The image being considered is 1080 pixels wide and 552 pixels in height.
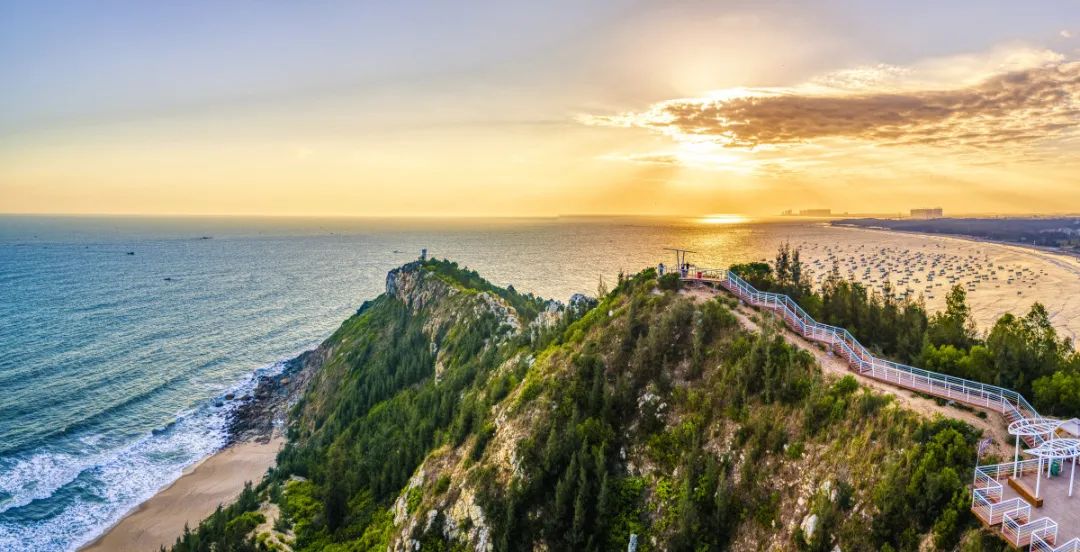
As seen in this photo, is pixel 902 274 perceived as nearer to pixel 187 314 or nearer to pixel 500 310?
pixel 500 310

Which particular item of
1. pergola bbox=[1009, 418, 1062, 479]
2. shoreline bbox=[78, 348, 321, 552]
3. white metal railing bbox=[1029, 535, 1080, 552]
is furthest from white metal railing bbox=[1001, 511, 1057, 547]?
shoreline bbox=[78, 348, 321, 552]

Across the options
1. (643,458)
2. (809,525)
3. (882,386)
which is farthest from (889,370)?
(643,458)

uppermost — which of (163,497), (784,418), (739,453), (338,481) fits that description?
(784,418)

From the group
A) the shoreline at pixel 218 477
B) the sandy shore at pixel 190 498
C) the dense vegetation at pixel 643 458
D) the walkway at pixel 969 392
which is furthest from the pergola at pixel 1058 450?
the sandy shore at pixel 190 498

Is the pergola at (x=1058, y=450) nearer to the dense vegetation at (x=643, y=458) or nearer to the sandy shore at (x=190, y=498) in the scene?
the dense vegetation at (x=643, y=458)

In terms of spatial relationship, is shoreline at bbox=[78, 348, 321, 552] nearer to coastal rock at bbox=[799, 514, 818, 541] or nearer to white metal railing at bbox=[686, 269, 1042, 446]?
coastal rock at bbox=[799, 514, 818, 541]

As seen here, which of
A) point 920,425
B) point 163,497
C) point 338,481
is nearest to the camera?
point 920,425

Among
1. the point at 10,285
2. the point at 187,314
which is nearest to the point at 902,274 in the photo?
the point at 187,314
